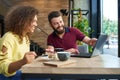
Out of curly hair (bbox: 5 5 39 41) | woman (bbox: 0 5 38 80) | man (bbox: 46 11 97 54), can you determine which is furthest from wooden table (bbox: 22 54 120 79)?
man (bbox: 46 11 97 54)

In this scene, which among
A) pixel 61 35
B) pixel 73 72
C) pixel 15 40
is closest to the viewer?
pixel 73 72

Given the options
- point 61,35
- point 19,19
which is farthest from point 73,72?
point 61,35

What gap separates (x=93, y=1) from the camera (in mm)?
7789

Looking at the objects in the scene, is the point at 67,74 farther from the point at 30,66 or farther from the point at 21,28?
the point at 21,28

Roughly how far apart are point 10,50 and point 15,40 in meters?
0.11

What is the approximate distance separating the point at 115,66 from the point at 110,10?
4463 millimetres

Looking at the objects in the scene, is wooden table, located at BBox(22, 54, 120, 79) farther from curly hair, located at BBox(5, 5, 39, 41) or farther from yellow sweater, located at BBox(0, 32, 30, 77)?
curly hair, located at BBox(5, 5, 39, 41)

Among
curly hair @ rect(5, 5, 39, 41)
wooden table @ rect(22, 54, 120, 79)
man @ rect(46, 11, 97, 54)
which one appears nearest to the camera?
wooden table @ rect(22, 54, 120, 79)

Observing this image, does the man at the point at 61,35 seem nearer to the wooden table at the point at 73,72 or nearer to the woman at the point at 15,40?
the woman at the point at 15,40

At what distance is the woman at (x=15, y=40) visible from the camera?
1.50 meters

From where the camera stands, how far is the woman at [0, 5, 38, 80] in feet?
4.91

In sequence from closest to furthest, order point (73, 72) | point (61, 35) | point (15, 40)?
1. point (73, 72)
2. point (15, 40)
3. point (61, 35)

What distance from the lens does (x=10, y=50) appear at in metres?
1.55

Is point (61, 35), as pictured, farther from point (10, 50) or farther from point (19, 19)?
point (10, 50)
